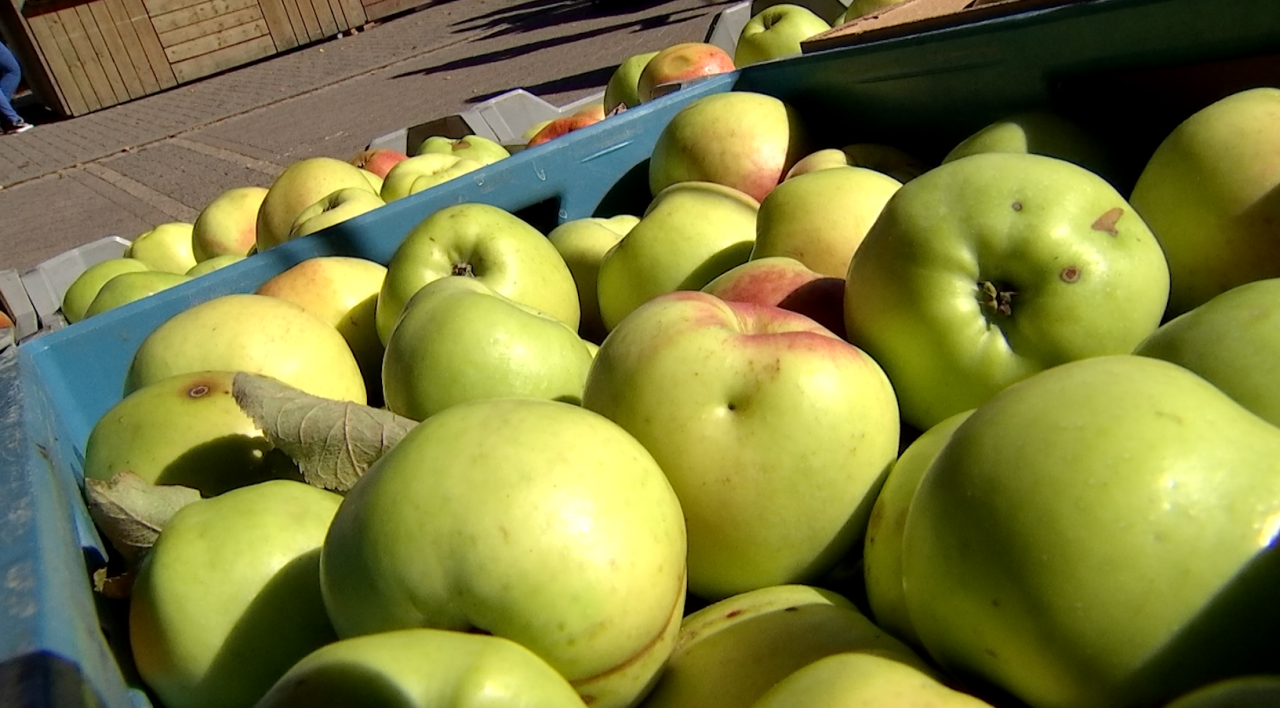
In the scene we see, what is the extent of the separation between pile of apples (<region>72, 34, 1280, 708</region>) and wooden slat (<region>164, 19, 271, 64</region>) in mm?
12986

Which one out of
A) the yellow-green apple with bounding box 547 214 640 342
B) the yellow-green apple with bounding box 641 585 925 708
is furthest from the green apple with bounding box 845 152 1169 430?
the yellow-green apple with bounding box 547 214 640 342

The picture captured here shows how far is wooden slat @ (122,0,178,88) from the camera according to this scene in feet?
A: 40.2

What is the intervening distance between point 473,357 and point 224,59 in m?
13.8

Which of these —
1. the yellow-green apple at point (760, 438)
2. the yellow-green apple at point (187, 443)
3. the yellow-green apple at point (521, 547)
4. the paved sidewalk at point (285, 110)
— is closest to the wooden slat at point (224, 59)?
the paved sidewalk at point (285, 110)

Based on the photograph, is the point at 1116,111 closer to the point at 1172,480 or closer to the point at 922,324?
the point at 922,324

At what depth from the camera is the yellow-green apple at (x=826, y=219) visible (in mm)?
1586

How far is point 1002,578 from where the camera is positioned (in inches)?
28.0

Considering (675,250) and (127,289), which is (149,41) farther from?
(675,250)

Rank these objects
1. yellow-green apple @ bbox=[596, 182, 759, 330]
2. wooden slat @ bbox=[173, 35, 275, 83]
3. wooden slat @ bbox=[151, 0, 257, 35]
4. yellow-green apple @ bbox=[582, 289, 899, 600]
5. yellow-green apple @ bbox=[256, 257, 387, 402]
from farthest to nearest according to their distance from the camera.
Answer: wooden slat @ bbox=[173, 35, 275, 83]
wooden slat @ bbox=[151, 0, 257, 35]
yellow-green apple @ bbox=[256, 257, 387, 402]
yellow-green apple @ bbox=[596, 182, 759, 330]
yellow-green apple @ bbox=[582, 289, 899, 600]

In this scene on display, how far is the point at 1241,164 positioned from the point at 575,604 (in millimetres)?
1087

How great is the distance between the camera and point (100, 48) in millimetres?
12172


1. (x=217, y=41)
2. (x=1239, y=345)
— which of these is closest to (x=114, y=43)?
(x=217, y=41)

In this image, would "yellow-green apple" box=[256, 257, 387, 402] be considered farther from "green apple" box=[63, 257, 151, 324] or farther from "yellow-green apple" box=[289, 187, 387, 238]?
"green apple" box=[63, 257, 151, 324]

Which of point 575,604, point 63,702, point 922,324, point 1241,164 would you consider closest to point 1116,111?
point 1241,164
